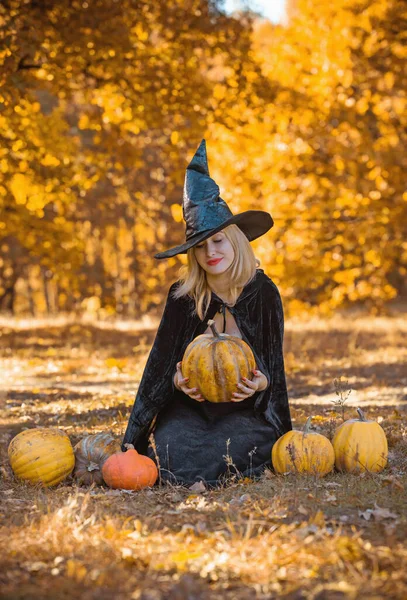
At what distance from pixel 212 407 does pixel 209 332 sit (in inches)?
19.1

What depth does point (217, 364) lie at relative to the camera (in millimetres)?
4523

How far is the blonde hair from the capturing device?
16.4 ft

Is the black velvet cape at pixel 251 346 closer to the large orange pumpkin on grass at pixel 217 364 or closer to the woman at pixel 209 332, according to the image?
the woman at pixel 209 332

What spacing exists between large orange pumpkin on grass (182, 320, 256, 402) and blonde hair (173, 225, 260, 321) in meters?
0.43

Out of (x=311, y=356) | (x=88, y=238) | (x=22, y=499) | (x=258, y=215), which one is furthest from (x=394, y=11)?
(x=88, y=238)

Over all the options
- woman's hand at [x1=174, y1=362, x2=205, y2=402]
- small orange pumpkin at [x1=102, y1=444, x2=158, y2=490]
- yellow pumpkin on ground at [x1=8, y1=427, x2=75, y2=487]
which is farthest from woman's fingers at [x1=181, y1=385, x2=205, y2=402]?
yellow pumpkin on ground at [x1=8, y1=427, x2=75, y2=487]

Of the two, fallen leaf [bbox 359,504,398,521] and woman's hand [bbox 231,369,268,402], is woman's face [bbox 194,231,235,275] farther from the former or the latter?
fallen leaf [bbox 359,504,398,521]

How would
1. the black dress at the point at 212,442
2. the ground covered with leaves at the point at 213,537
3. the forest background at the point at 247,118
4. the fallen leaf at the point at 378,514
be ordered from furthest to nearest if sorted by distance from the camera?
the forest background at the point at 247,118 → the black dress at the point at 212,442 → the fallen leaf at the point at 378,514 → the ground covered with leaves at the point at 213,537

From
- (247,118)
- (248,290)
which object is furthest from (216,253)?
(247,118)

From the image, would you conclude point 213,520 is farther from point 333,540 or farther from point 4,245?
point 4,245

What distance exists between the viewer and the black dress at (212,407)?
4.73 metres

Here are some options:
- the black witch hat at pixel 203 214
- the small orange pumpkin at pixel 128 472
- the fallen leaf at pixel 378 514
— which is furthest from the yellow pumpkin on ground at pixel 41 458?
the fallen leaf at pixel 378 514

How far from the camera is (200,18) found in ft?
34.1

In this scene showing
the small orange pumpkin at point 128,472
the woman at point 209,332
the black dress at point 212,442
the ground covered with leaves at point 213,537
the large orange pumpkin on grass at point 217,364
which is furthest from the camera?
the woman at point 209,332
